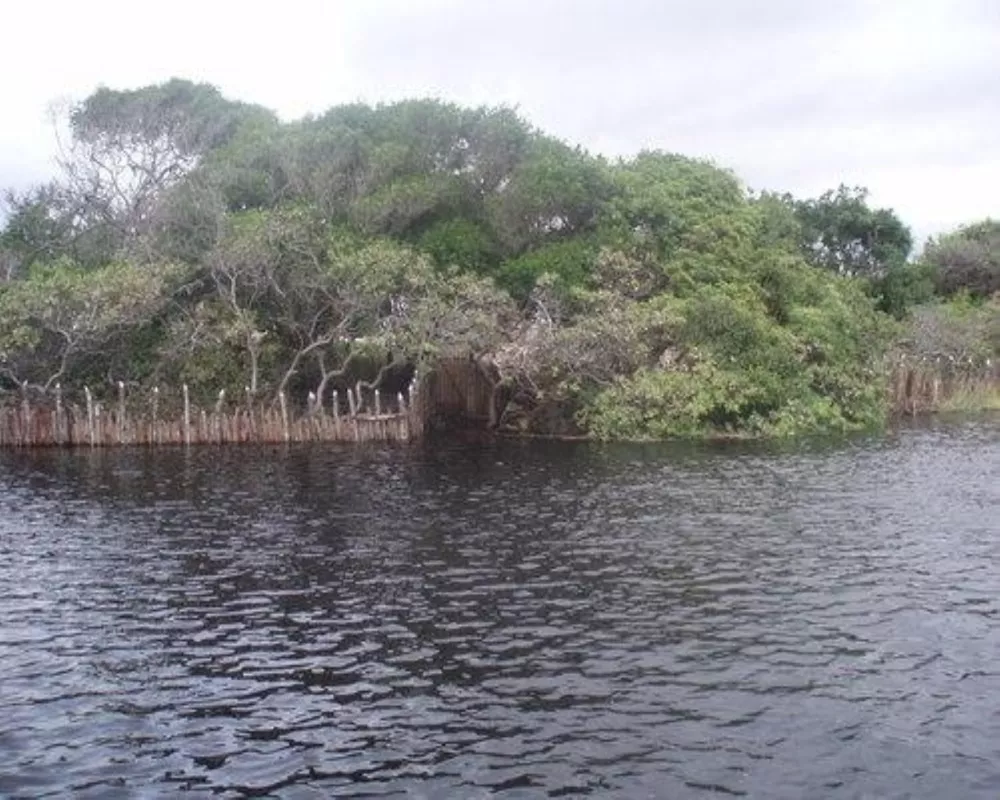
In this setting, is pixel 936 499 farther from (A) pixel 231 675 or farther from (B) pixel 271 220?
(B) pixel 271 220

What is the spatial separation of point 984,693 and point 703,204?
142ft

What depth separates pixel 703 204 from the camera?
2258 inches

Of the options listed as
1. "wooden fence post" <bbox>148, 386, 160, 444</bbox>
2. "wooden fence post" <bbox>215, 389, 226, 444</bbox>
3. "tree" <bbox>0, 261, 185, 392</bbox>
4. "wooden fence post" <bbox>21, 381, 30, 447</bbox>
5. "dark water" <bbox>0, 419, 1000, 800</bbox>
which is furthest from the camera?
"wooden fence post" <bbox>215, 389, 226, 444</bbox>

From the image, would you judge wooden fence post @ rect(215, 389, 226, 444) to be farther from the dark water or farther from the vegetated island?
the dark water

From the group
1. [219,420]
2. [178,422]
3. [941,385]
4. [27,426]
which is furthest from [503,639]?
[941,385]

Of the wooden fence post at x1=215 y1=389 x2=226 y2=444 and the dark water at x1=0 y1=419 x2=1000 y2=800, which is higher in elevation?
the wooden fence post at x1=215 y1=389 x2=226 y2=444

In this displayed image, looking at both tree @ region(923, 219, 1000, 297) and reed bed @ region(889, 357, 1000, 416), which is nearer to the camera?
reed bed @ region(889, 357, 1000, 416)

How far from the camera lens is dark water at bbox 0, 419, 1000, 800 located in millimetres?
14484

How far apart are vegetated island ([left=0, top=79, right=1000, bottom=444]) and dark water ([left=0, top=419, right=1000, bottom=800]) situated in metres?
13.2

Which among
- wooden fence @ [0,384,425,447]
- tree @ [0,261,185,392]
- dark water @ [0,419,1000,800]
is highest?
tree @ [0,261,185,392]

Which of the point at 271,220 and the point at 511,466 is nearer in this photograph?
the point at 511,466

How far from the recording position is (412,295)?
49.6 m

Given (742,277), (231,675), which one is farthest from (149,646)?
(742,277)

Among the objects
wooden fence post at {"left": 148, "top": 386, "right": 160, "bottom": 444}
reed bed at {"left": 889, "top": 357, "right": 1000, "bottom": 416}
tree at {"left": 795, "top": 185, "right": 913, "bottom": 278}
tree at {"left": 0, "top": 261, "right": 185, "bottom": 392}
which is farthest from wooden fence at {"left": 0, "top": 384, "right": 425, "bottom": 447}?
tree at {"left": 795, "top": 185, "right": 913, "bottom": 278}
